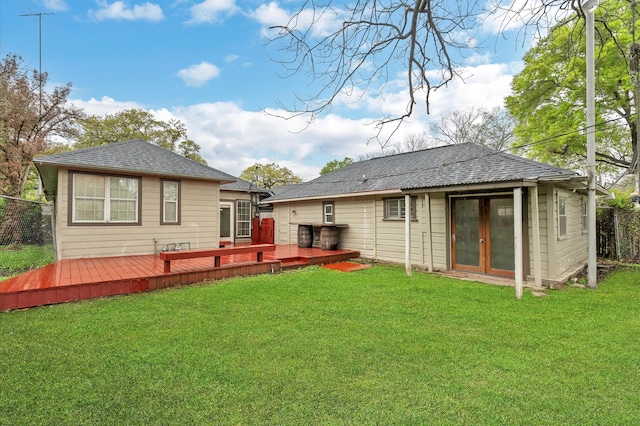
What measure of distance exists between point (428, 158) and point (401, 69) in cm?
797

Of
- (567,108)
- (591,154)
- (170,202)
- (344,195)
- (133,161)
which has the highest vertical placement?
(567,108)

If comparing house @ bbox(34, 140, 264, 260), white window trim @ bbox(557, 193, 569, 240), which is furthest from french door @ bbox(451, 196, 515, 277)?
house @ bbox(34, 140, 264, 260)

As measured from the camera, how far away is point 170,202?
8.84 metres

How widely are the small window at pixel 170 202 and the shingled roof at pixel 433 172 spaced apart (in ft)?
15.6

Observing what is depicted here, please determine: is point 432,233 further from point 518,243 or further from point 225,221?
point 225,221

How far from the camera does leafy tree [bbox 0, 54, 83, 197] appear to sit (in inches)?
561

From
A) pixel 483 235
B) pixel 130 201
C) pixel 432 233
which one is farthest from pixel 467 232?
pixel 130 201

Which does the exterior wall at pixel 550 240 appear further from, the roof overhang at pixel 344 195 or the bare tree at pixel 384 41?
the bare tree at pixel 384 41

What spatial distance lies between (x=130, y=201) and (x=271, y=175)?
24.6 metres

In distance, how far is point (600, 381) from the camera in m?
2.61

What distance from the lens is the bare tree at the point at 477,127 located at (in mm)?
20234

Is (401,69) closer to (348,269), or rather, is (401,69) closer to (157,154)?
(348,269)

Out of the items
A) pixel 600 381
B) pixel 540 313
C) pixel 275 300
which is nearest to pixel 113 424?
pixel 275 300

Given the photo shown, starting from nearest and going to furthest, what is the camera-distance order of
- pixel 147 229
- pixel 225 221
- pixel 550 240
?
1. pixel 550 240
2. pixel 147 229
3. pixel 225 221
